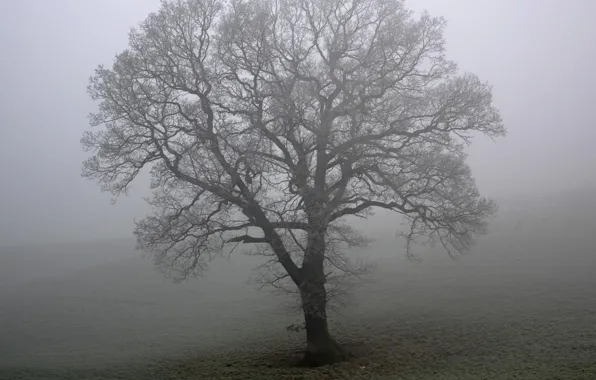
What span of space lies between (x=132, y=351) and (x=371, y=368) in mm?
12615

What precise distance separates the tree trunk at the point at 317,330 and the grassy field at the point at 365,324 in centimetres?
85

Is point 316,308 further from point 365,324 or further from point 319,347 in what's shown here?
point 365,324

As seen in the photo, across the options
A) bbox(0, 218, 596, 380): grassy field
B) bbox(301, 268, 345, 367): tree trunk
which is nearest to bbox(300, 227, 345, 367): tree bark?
bbox(301, 268, 345, 367): tree trunk

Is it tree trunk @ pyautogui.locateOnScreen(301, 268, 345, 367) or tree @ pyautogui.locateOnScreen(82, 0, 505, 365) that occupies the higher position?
tree @ pyautogui.locateOnScreen(82, 0, 505, 365)

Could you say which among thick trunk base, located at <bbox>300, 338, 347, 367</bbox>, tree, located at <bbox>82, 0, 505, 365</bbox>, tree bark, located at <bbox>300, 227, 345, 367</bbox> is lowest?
thick trunk base, located at <bbox>300, 338, 347, 367</bbox>

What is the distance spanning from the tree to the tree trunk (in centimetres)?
5

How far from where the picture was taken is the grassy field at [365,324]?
1566cm

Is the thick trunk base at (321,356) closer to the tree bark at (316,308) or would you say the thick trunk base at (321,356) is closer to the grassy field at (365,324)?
the tree bark at (316,308)

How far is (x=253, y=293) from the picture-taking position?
113 ft

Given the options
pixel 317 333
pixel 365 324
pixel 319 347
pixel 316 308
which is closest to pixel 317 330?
pixel 317 333

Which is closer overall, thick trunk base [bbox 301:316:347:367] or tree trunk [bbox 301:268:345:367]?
tree trunk [bbox 301:268:345:367]

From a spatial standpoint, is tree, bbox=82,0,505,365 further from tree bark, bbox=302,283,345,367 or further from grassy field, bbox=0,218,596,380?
grassy field, bbox=0,218,596,380

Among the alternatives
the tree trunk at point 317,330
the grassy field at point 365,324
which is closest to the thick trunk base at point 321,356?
the tree trunk at point 317,330

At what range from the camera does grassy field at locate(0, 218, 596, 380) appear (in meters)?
15.7
